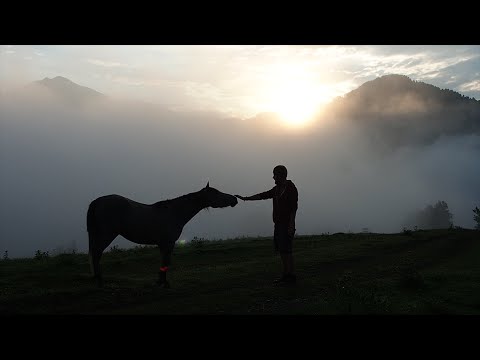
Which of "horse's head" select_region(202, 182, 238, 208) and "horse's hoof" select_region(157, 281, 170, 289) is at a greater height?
"horse's head" select_region(202, 182, 238, 208)

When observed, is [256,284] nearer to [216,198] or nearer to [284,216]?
[284,216]

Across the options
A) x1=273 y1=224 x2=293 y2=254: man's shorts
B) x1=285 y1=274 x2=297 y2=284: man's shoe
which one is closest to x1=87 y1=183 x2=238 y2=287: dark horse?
x1=273 y1=224 x2=293 y2=254: man's shorts

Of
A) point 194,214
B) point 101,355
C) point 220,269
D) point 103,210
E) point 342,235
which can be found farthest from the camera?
point 342,235

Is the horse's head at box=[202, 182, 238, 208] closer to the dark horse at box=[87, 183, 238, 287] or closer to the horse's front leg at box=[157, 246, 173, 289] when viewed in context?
the dark horse at box=[87, 183, 238, 287]

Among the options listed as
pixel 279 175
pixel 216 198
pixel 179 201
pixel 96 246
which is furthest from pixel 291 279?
pixel 96 246

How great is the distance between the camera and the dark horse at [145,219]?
10.8 metres

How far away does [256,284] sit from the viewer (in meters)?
11.5

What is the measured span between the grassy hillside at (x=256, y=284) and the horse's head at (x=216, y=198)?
2.38 m

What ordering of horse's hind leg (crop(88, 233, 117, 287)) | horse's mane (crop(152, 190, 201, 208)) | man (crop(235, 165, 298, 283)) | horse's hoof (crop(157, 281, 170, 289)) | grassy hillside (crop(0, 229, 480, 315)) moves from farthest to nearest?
horse's mane (crop(152, 190, 201, 208)) → man (crop(235, 165, 298, 283)) → horse's hoof (crop(157, 281, 170, 289)) → horse's hind leg (crop(88, 233, 117, 287)) → grassy hillside (crop(0, 229, 480, 315))

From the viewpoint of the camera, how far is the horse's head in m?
11.8
